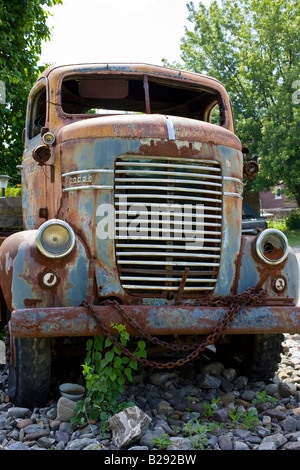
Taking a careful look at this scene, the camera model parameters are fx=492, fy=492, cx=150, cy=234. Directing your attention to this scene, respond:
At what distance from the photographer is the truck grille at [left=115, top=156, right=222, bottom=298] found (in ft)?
11.3

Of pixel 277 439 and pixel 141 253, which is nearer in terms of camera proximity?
pixel 277 439

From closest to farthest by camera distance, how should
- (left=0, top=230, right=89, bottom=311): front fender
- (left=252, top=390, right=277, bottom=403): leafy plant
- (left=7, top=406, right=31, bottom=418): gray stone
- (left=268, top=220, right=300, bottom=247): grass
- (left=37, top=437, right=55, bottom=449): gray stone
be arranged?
1. (left=37, top=437, right=55, bottom=449): gray stone
2. (left=0, top=230, right=89, bottom=311): front fender
3. (left=7, top=406, right=31, bottom=418): gray stone
4. (left=252, top=390, right=277, bottom=403): leafy plant
5. (left=268, top=220, right=300, bottom=247): grass

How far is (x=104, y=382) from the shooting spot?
10.6 feet

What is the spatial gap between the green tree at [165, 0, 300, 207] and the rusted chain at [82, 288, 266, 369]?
19182 millimetres

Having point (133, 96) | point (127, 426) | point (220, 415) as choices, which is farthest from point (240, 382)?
point (133, 96)

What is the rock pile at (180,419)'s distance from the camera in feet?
9.73

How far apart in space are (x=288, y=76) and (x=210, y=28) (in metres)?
5.91

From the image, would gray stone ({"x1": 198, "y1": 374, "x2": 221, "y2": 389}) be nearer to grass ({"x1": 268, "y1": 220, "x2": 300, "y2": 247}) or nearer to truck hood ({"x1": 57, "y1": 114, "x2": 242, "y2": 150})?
truck hood ({"x1": 57, "y1": 114, "x2": 242, "y2": 150})

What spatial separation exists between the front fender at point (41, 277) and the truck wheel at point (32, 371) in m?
0.29

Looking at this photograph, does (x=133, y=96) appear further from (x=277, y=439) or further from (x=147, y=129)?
(x=277, y=439)

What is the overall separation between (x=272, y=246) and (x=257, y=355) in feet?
3.07

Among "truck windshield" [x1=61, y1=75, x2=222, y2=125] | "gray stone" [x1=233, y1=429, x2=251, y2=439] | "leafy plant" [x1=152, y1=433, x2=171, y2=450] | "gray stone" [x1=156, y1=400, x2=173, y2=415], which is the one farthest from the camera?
"truck windshield" [x1=61, y1=75, x2=222, y2=125]

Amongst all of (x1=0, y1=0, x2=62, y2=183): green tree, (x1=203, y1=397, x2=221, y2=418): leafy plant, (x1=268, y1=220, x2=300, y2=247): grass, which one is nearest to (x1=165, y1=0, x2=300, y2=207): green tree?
(x1=268, y1=220, x2=300, y2=247): grass

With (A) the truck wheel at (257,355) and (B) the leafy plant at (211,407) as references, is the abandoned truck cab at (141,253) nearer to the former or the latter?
(A) the truck wheel at (257,355)
